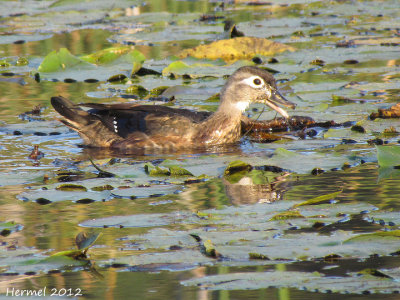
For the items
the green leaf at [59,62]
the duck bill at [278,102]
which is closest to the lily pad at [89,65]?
the green leaf at [59,62]

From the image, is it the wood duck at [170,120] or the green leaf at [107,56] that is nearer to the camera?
the wood duck at [170,120]

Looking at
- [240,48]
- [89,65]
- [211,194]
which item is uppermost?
[240,48]

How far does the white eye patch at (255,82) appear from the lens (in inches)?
347

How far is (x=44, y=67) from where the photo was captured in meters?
11.3

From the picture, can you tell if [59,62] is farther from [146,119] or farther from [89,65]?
[146,119]

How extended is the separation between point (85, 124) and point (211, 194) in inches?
119

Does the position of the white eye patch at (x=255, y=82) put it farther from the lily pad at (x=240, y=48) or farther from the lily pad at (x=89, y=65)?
the lily pad at (x=240, y=48)

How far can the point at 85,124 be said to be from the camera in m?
8.69

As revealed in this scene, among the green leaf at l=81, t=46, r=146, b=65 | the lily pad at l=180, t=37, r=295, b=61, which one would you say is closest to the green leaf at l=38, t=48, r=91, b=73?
the green leaf at l=81, t=46, r=146, b=65

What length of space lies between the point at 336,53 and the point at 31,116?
16.3ft

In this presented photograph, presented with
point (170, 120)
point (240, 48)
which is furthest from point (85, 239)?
point (240, 48)

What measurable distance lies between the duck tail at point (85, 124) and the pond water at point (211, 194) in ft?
0.61

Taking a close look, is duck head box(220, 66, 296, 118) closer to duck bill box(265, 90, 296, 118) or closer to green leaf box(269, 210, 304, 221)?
duck bill box(265, 90, 296, 118)

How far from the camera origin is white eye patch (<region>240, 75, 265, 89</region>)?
880 centimetres
